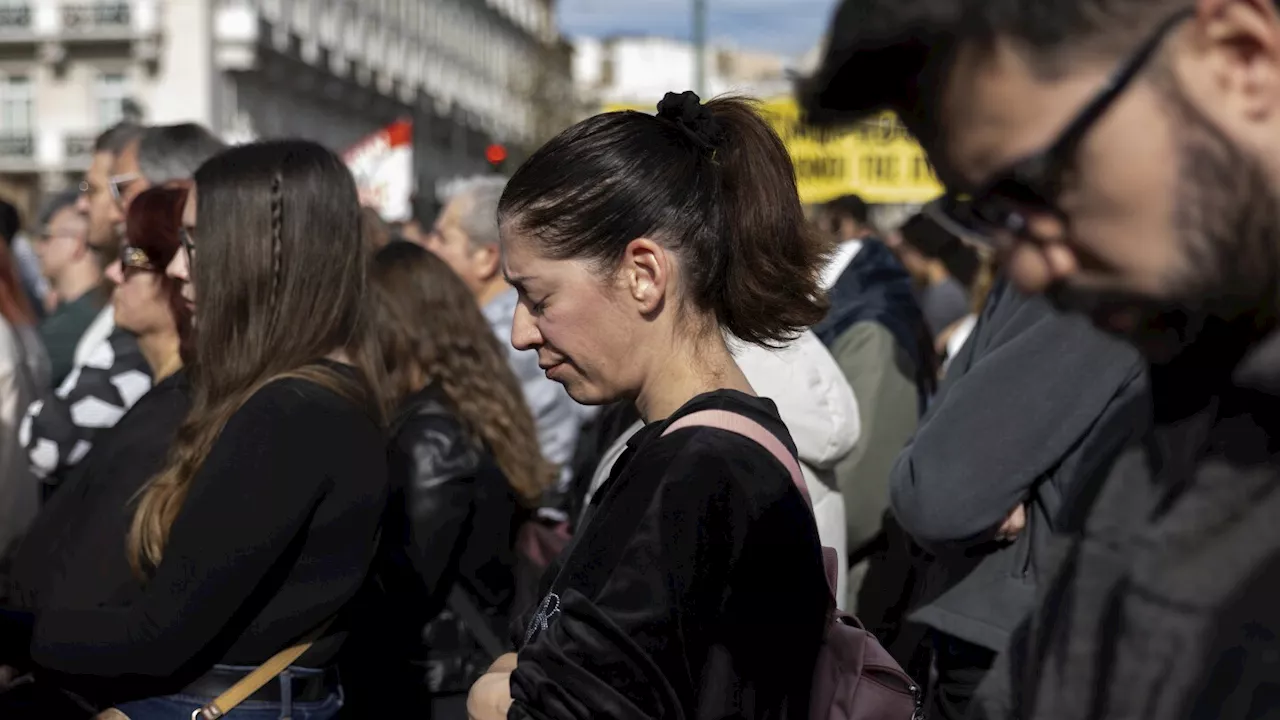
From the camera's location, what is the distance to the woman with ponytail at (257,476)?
3.04 meters

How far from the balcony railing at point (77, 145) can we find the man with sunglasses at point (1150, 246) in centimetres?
4551

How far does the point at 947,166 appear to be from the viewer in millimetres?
1283

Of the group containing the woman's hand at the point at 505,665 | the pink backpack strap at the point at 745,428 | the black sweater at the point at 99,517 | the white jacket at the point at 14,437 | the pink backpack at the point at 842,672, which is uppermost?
the pink backpack strap at the point at 745,428

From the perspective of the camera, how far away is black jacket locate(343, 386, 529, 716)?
14.6 ft

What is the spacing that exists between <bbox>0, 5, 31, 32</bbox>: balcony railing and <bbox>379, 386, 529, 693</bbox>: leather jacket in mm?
Answer: 44239

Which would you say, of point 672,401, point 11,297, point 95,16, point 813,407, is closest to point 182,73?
point 95,16

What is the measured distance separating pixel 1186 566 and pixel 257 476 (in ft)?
7.23

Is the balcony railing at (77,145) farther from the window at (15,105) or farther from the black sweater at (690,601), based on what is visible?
the black sweater at (690,601)

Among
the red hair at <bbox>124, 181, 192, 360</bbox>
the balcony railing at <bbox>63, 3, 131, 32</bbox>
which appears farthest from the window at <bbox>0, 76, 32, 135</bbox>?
the red hair at <bbox>124, 181, 192, 360</bbox>

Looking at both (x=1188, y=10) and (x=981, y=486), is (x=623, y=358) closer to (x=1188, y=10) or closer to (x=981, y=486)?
(x=981, y=486)

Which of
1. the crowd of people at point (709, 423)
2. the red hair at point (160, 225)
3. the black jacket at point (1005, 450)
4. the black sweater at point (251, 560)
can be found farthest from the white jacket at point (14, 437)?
the black jacket at point (1005, 450)

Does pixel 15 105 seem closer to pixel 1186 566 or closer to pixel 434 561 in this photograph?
pixel 434 561

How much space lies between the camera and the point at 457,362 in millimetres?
5074

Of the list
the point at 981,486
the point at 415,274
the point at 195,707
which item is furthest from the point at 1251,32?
the point at 415,274
